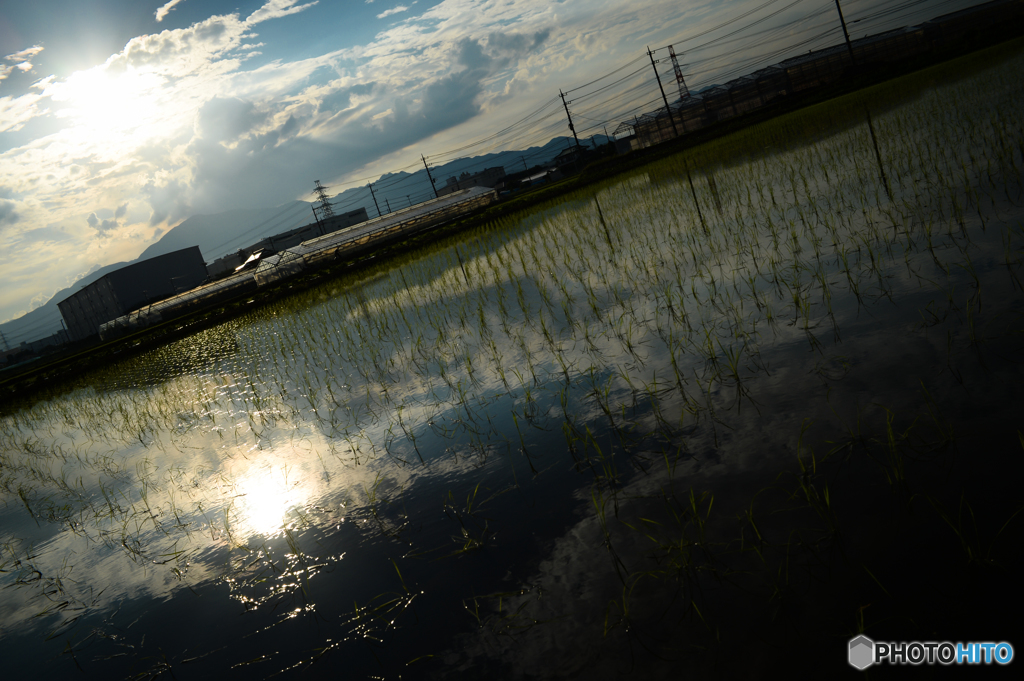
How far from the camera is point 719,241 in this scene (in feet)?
17.0

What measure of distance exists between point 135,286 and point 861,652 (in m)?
65.4

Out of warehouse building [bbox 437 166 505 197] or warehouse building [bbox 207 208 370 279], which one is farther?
warehouse building [bbox 437 166 505 197]

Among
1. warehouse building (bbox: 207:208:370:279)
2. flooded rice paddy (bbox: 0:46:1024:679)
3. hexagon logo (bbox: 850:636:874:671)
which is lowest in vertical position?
hexagon logo (bbox: 850:636:874:671)

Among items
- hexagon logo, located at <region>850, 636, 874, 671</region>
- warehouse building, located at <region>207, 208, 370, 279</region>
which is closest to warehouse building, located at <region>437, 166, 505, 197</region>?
warehouse building, located at <region>207, 208, 370, 279</region>

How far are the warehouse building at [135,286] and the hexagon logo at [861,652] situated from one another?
58.4m

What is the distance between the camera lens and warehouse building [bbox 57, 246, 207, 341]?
5112cm

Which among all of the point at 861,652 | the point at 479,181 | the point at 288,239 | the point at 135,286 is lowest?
the point at 861,652

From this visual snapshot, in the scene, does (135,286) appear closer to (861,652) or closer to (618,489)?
(618,489)

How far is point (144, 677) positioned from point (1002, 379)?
310cm

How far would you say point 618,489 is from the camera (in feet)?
6.13

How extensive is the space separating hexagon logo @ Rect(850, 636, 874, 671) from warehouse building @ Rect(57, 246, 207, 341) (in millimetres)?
58444

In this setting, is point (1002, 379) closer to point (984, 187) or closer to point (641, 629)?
point (641, 629)

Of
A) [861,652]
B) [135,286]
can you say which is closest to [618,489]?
[861,652]

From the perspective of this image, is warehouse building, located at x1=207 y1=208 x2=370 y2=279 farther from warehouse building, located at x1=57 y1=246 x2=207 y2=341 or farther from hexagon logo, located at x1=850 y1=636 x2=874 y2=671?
hexagon logo, located at x1=850 y1=636 x2=874 y2=671
